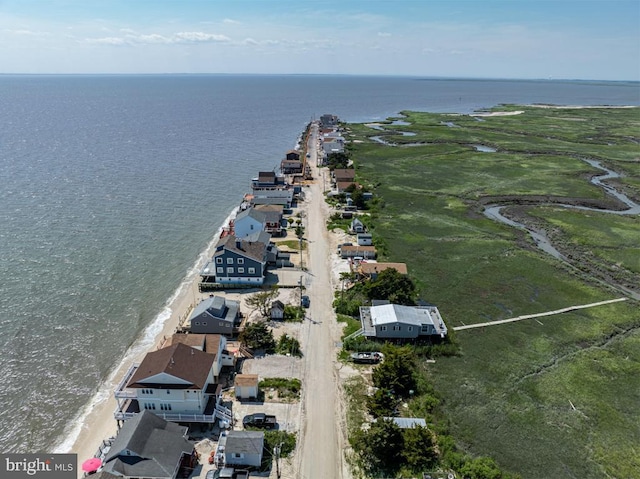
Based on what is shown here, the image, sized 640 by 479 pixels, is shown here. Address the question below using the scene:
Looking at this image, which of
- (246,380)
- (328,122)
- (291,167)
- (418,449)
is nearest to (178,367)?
(246,380)

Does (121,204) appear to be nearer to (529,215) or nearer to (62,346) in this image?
(62,346)

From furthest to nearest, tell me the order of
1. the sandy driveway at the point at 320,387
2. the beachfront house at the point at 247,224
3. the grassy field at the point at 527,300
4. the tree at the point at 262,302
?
the beachfront house at the point at 247,224 → the tree at the point at 262,302 → the grassy field at the point at 527,300 → the sandy driveway at the point at 320,387

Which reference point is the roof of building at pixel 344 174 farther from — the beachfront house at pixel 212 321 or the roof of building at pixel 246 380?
the roof of building at pixel 246 380

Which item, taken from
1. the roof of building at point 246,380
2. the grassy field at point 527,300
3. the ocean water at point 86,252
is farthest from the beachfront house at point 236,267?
the grassy field at point 527,300

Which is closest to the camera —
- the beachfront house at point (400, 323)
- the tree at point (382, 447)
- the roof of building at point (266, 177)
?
the tree at point (382, 447)

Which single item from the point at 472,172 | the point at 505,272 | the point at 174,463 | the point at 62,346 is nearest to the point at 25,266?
the point at 62,346

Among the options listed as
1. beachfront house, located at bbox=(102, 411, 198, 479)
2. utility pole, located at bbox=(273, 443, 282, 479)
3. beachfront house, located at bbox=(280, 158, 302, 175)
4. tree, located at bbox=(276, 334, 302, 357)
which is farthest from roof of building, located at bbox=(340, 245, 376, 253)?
beachfront house, located at bbox=(280, 158, 302, 175)

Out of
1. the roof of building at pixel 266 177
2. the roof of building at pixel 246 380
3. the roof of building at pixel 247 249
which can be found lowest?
the roof of building at pixel 246 380

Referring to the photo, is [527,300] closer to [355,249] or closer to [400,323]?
[400,323]
